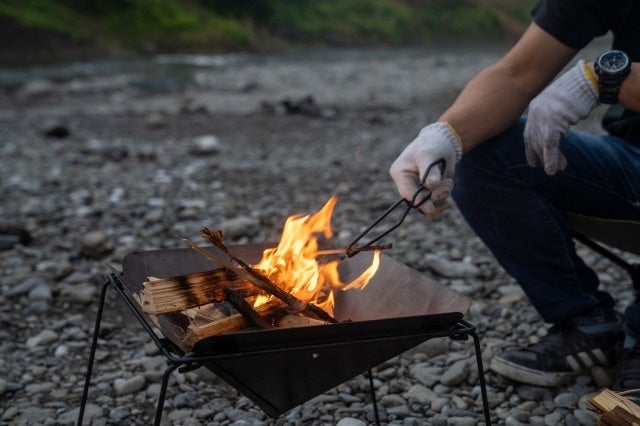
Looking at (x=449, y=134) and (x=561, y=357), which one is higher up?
(x=449, y=134)

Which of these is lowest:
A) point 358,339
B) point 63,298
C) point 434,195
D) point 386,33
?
point 386,33

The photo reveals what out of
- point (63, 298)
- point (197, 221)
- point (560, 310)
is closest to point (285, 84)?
point (197, 221)

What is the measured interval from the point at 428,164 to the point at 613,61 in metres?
0.67

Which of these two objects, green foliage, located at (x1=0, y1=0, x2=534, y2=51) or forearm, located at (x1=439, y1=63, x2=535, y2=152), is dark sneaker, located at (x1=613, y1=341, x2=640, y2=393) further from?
green foliage, located at (x1=0, y1=0, x2=534, y2=51)

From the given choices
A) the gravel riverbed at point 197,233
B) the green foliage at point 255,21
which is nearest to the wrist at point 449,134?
the gravel riverbed at point 197,233

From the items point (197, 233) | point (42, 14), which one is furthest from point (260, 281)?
point (42, 14)

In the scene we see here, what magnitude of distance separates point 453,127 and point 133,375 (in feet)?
5.44

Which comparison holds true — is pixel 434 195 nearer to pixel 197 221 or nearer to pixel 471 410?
pixel 471 410

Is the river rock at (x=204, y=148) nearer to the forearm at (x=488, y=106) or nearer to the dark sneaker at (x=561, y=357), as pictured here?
the forearm at (x=488, y=106)

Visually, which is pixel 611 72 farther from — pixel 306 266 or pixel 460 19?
pixel 460 19

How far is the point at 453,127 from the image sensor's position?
2.50 m

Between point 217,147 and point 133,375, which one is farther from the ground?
point 133,375

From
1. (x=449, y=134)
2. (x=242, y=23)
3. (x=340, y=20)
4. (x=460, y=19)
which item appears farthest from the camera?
(x=460, y=19)

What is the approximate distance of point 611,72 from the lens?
2.26 meters
